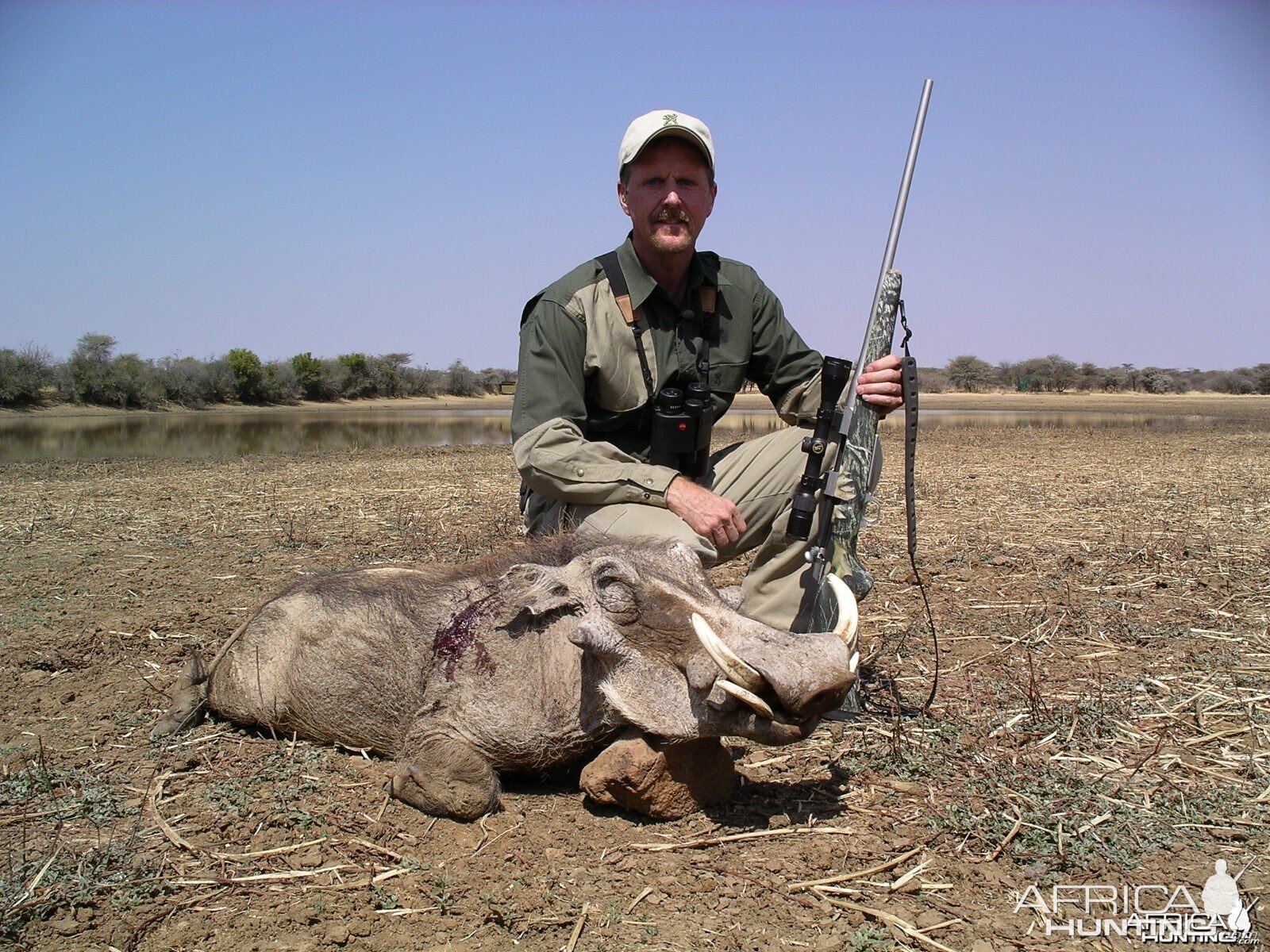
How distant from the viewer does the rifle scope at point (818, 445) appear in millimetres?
4113

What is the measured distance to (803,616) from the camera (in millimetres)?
4285

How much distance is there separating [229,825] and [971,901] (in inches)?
99.8

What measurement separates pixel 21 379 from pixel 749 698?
3954 cm

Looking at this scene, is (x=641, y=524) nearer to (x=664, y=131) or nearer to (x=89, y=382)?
(x=664, y=131)

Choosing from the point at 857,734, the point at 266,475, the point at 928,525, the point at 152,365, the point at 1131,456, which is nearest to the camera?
the point at 857,734

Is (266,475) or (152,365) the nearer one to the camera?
(266,475)

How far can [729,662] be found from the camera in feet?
9.13

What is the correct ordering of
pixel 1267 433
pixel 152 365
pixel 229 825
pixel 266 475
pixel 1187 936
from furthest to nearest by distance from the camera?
pixel 152 365, pixel 1267 433, pixel 266 475, pixel 229 825, pixel 1187 936

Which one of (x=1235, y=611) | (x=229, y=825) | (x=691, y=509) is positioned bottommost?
(x=229, y=825)

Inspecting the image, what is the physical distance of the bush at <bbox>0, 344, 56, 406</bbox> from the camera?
33.4 metres

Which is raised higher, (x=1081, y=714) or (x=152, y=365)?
(x=152, y=365)

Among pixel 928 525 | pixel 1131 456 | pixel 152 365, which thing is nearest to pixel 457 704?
pixel 928 525

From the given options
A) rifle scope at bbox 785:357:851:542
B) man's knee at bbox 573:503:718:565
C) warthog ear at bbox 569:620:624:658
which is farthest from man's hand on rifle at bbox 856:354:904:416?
warthog ear at bbox 569:620:624:658

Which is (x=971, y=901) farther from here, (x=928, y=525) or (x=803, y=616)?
(x=928, y=525)
